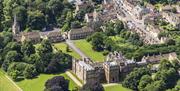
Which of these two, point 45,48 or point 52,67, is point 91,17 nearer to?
point 45,48

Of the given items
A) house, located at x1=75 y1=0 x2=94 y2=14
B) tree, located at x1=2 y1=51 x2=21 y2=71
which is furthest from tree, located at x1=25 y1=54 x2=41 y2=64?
house, located at x1=75 y1=0 x2=94 y2=14

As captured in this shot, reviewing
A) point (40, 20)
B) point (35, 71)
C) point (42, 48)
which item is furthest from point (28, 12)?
point (35, 71)

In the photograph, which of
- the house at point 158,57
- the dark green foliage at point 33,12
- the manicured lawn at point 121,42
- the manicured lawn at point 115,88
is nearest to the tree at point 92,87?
the manicured lawn at point 115,88

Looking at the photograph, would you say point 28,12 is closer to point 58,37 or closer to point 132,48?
point 58,37

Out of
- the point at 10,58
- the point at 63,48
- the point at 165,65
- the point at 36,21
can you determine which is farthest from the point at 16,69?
the point at 165,65

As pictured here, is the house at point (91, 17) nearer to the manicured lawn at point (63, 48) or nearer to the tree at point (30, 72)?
the manicured lawn at point (63, 48)

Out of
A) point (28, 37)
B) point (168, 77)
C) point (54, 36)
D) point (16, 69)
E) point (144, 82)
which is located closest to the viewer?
point (144, 82)

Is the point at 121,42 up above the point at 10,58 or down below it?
below
